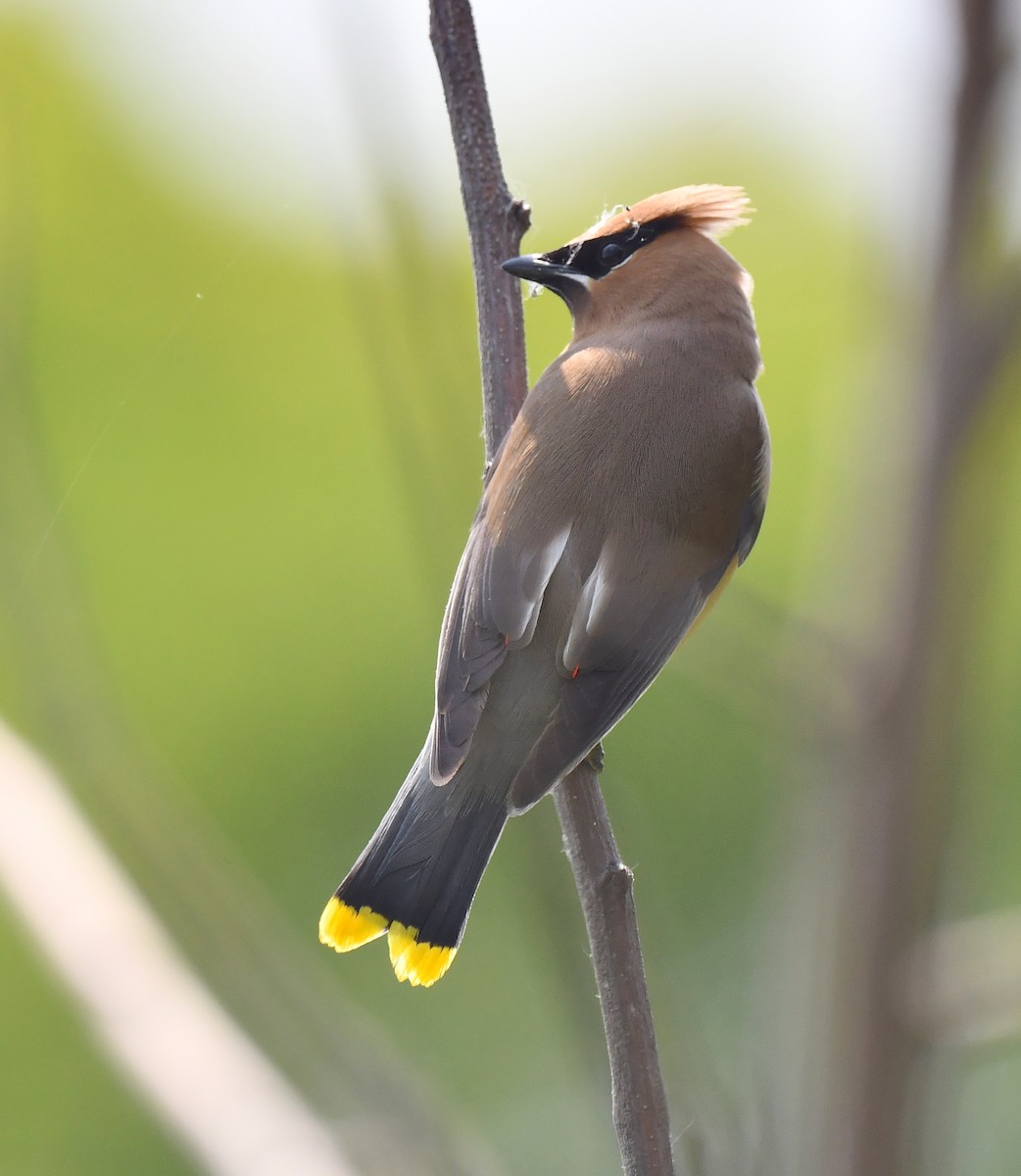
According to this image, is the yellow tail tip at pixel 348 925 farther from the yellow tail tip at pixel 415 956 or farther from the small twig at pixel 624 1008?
the small twig at pixel 624 1008

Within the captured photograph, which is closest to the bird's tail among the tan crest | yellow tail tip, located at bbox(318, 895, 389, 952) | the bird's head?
yellow tail tip, located at bbox(318, 895, 389, 952)

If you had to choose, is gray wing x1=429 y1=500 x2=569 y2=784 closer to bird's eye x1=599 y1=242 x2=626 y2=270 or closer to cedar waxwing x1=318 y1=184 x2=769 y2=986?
cedar waxwing x1=318 y1=184 x2=769 y2=986

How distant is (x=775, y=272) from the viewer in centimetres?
427

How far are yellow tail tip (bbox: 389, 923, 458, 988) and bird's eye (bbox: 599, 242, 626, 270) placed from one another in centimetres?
159

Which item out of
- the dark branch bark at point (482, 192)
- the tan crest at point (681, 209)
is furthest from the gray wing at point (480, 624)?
the tan crest at point (681, 209)

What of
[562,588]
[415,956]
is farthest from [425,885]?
[562,588]

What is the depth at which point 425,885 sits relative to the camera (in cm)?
268

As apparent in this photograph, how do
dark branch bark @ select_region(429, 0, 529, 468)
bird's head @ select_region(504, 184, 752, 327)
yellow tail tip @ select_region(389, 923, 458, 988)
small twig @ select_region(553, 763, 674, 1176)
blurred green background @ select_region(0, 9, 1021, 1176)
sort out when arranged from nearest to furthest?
1. small twig @ select_region(553, 763, 674, 1176)
2. dark branch bark @ select_region(429, 0, 529, 468)
3. yellow tail tip @ select_region(389, 923, 458, 988)
4. bird's head @ select_region(504, 184, 752, 327)
5. blurred green background @ select_region(0, 9, 1021, 1176)

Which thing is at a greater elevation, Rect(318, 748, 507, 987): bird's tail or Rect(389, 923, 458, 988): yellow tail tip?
Rect(318, 748, 507, 987): bird's tail

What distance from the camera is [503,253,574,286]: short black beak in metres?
3.28

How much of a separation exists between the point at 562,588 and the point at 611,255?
3.43ft

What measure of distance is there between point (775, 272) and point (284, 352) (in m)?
1.54

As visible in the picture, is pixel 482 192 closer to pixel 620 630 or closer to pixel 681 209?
pixel 620 630

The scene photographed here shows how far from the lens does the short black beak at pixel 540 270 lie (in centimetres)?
328
